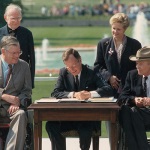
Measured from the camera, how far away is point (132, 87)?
917cm

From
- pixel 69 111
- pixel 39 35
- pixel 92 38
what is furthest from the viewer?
pixel 39 35

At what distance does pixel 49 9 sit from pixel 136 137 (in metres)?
62.8

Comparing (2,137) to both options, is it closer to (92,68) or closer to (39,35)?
(92,68)

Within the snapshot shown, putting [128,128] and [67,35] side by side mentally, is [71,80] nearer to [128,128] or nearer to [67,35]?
[128,128]

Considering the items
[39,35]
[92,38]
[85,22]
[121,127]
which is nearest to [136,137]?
[121,127]

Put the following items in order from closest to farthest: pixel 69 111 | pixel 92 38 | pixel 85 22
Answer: pixel 69 111 → pixel 92 38 → pixel 85 22

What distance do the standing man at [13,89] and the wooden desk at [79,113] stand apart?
0.32 m

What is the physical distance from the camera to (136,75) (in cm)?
917

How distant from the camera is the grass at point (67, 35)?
3986cm

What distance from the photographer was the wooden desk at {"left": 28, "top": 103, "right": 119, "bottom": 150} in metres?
8.49

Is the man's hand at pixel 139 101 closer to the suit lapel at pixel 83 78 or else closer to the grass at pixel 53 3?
the suit lapel at pixel 83 78

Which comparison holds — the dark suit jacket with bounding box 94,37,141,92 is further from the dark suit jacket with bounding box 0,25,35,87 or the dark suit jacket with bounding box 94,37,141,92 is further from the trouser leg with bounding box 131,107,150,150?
the dark suit jacket with bounding box 0,25,35,87

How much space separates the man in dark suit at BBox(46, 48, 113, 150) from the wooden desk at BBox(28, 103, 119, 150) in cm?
32

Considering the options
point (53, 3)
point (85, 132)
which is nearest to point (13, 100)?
point (85, 132)
